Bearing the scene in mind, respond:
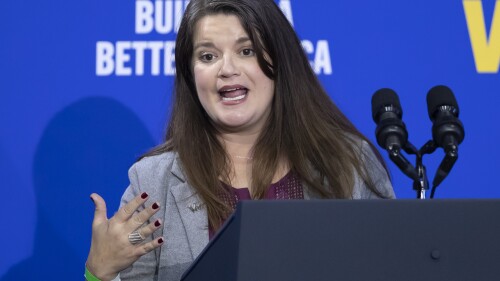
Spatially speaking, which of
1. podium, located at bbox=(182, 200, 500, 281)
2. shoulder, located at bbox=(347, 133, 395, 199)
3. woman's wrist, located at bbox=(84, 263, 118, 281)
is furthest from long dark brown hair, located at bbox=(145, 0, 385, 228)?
podium, located at bbox=(182, 200, 500, 281)

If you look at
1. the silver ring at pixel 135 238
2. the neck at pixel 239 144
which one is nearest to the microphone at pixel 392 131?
the silver ring at pixel 135 238

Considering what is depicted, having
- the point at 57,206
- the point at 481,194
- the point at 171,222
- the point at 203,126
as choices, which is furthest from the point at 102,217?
the point at 481,194

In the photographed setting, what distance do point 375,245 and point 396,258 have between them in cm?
3

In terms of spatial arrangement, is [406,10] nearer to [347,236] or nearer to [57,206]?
[57,206]

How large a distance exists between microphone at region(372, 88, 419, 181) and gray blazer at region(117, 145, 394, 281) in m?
0.51

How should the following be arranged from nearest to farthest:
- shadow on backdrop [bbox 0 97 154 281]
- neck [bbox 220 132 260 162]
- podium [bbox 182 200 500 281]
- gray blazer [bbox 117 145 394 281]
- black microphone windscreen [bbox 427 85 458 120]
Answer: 1. podium [bbox 182 200 500 281]
2. black microphone windscreen [bbox 427 85 458 120]
3. gray blazer [bbox 117 145 394 281]
4. neck [bbox 220 132 260 162]
5. shadow on backdrop [bbox 0 97 154 281]

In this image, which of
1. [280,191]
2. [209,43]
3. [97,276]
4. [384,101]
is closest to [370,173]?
[280,191]

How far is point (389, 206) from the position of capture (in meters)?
0.97

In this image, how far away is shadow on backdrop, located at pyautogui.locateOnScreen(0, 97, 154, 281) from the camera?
2.33 m

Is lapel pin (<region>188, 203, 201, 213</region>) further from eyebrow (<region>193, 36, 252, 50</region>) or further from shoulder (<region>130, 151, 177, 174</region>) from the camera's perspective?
eyebrow (<region>193, 36, 252, 50</region>)

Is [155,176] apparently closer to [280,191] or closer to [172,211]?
[172,211]

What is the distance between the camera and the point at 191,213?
68.5 inches

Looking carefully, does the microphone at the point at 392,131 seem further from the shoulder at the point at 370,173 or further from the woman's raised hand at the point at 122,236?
the shoulder at the point at 370,173

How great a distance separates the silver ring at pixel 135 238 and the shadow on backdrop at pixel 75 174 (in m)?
1.08
